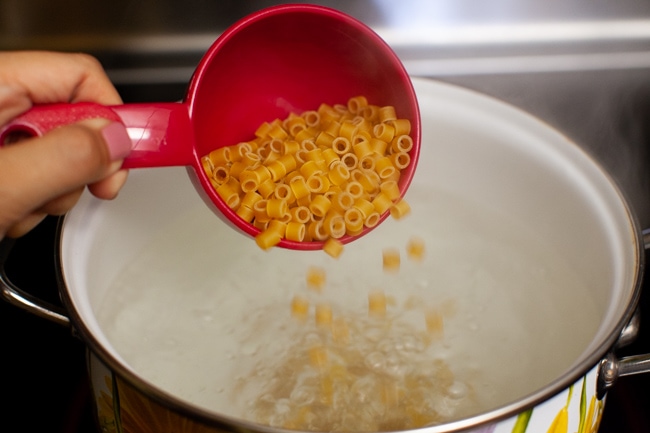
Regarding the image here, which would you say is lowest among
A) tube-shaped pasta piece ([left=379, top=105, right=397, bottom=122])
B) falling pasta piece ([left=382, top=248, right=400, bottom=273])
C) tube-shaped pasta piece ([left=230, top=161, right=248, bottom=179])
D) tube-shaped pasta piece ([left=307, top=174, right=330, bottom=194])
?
falling pasta piece ([left=382, top=248, right=400, bottom=273])

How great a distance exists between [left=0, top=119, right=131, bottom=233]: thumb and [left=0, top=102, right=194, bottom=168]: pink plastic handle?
1.7 inches

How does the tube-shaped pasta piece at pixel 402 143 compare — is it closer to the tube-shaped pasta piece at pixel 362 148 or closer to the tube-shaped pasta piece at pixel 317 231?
the tube-shaped pasta piece at pixel 362 148

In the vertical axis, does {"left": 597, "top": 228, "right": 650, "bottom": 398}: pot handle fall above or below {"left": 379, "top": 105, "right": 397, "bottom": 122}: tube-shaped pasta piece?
below

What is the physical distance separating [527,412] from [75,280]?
0.49 meters

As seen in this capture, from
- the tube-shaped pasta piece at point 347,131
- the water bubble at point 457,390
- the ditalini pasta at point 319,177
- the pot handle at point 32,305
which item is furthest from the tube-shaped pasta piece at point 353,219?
the pot handle at point 32,305

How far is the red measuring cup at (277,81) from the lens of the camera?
750 millimetres

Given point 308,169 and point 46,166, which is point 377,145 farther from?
point 46,166

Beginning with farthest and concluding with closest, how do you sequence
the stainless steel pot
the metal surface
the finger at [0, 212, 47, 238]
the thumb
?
1. the metal surface
2. the stainless steel pot
3. the finger at [0, 212, 47, 238]
4. the thumb

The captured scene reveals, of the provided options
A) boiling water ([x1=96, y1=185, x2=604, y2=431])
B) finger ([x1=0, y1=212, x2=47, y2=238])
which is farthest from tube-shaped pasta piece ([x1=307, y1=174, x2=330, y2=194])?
finger ([x1=0, y1=212, x2=47, y2=238])

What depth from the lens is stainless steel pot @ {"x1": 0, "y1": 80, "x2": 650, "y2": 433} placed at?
2.53 feet

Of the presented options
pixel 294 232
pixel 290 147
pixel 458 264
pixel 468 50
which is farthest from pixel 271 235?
pixel 468 50

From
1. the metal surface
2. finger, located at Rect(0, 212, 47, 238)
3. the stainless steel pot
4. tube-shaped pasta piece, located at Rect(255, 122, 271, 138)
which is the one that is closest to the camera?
finger, located at Rect(0, 212, 47, 238)

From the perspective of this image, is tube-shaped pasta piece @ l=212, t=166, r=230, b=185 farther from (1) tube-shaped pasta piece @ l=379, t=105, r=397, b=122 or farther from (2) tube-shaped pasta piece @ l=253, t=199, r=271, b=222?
(1) tube-shaped pasta piece @ l=379, t=105, r=397, b=122

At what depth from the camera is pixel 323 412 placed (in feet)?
2.55
